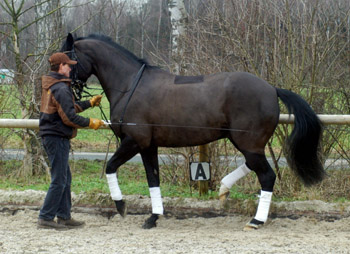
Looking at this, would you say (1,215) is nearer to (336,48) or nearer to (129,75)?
(129,75)

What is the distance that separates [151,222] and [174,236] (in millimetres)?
597

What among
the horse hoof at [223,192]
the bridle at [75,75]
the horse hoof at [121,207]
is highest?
the bridle at [75,75]

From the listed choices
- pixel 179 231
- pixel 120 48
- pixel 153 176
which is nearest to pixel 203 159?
pixel 153 176

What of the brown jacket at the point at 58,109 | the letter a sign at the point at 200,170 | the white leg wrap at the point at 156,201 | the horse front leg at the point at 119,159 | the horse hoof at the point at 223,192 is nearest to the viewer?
the brown jacket at the point at 58,109

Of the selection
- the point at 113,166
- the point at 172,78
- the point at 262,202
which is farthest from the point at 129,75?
the point at 262,202

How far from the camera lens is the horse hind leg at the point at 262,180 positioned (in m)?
5.47

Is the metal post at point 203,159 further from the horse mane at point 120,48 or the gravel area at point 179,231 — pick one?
the horse mane at point 120,48

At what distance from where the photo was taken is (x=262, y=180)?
5535 millimetres

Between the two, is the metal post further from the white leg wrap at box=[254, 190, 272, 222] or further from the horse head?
the horse head

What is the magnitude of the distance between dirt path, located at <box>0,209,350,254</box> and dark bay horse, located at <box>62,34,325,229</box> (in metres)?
0.32

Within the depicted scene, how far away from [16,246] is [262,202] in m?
2.61

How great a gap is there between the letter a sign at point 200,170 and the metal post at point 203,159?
152mm

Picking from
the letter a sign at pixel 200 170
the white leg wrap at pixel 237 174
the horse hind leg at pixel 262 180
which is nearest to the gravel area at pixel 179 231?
the horse hind leg at pixel 262 180

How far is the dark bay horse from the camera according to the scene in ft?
17.8
